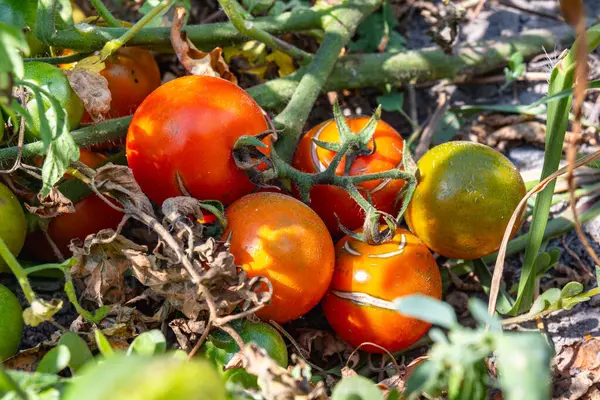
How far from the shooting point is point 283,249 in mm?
1311

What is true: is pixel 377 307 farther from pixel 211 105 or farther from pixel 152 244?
pixel 152 244

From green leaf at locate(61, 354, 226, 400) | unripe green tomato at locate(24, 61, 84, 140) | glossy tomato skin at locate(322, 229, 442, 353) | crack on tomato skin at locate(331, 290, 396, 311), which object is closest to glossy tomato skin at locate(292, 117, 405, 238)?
glossy tomato skin at locate(322, 229, 442, 353)

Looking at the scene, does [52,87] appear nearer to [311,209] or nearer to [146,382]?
[311,209]

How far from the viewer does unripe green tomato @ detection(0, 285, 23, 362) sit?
48.5 inches

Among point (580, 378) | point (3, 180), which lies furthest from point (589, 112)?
point (3, 180)

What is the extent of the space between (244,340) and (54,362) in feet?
1.40

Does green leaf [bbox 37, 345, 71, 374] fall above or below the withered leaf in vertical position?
below

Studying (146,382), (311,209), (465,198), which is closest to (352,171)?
(311,209)

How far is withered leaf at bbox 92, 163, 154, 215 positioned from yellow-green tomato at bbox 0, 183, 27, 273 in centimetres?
21

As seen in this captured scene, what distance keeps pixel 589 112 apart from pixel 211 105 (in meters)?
1.25

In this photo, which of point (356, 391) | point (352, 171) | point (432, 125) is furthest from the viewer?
point (432, 125)

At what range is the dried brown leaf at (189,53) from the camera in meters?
1.65

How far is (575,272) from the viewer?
169 centimetres

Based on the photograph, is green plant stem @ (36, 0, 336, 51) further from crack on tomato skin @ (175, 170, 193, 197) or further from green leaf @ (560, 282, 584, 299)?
green leaf @ (560, 282, 584, 299)
